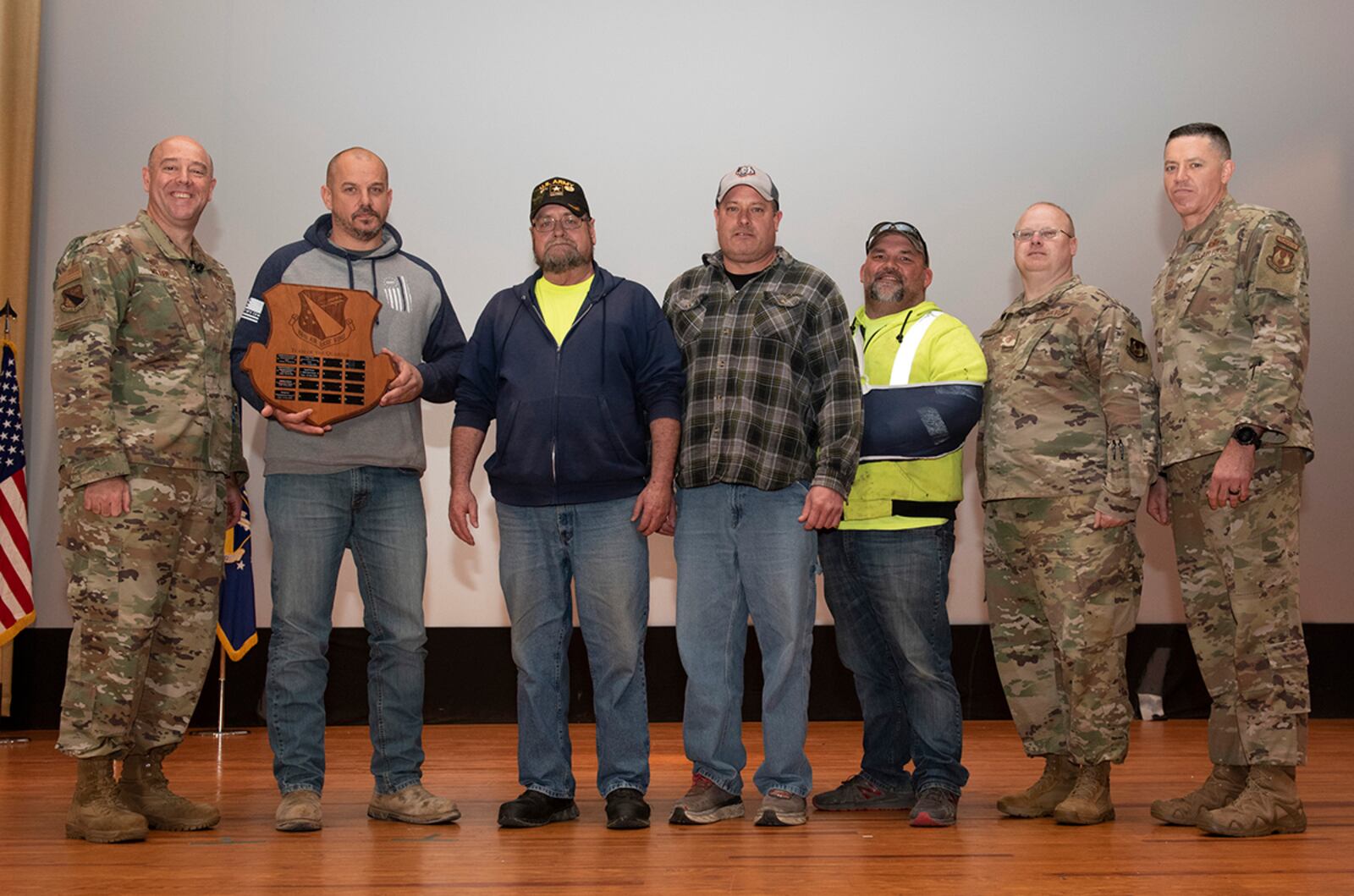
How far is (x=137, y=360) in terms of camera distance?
10.9 ft

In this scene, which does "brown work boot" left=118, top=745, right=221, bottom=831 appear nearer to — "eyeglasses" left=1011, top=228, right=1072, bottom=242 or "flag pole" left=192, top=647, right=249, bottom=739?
"flag pole" left=192, top=647, right=249, bottom=739

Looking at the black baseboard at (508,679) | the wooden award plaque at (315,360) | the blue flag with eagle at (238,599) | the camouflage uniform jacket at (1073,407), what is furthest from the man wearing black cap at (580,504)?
the black baseboard at (508,679)

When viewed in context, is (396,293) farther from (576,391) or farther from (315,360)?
(576,391)

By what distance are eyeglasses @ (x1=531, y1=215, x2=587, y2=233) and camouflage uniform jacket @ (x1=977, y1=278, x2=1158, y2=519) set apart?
1212 mm

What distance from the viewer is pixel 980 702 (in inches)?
235

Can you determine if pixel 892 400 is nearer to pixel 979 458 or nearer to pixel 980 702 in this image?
pixel 979 458

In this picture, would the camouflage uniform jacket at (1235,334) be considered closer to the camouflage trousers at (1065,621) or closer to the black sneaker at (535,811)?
the camouflage trousers at (1065,621)

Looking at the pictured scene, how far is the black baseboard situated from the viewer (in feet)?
18.7

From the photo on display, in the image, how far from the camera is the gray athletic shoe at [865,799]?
360cm

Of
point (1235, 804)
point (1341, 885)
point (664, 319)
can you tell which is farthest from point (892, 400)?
point (1341, 885)

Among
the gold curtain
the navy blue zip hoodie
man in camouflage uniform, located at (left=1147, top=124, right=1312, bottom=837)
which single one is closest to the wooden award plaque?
the navy blue zip hoodie

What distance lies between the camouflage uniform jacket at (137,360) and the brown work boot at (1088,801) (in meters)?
2.36

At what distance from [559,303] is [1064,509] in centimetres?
144

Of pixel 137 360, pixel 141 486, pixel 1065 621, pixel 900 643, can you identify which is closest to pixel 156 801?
pixel 141 486
